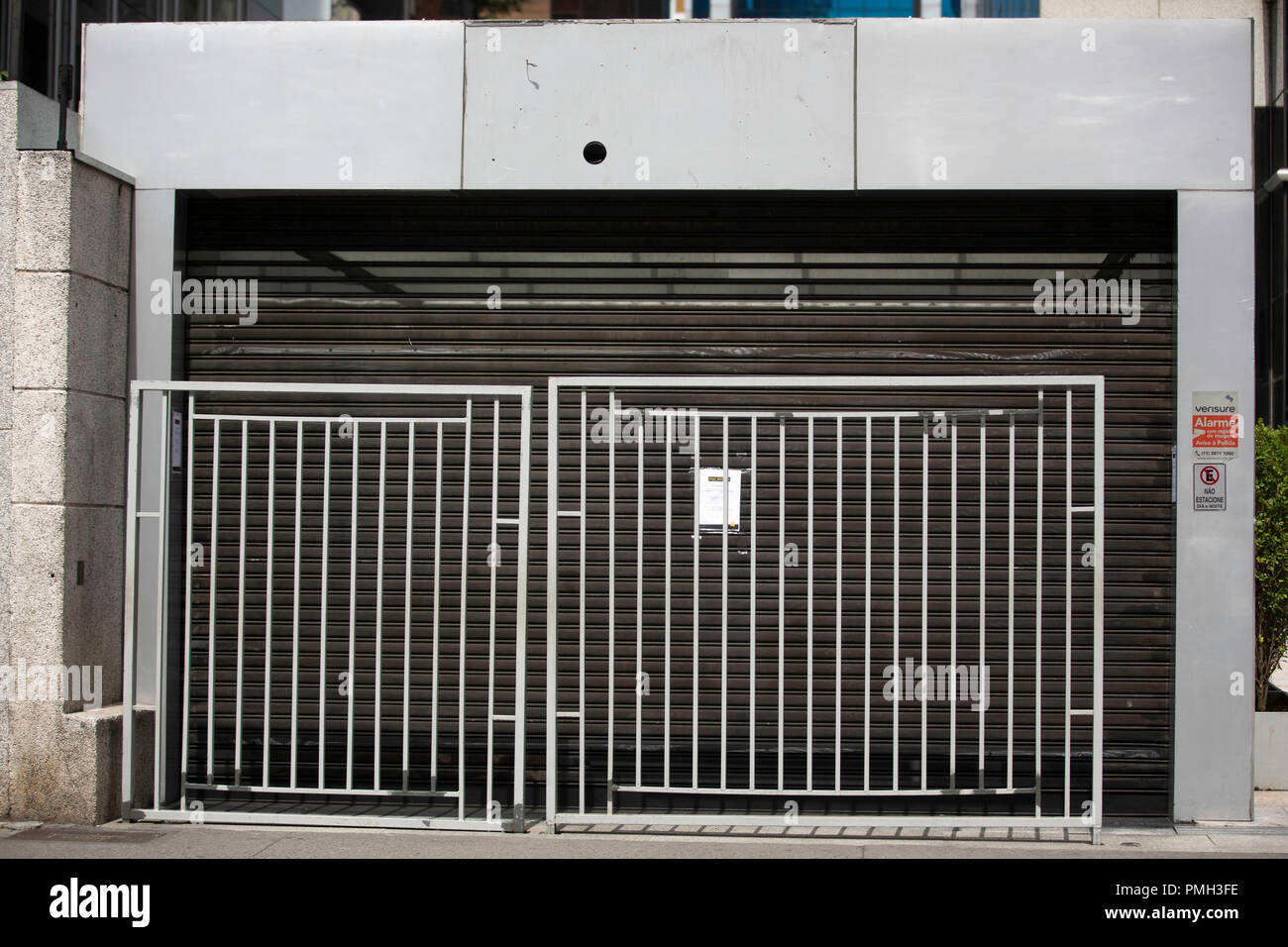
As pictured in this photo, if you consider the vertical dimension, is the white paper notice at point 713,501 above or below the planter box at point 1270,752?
above

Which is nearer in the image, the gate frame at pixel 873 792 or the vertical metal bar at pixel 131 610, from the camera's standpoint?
the gate frame at pixel 873 792

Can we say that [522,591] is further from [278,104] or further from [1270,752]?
[1270,752]

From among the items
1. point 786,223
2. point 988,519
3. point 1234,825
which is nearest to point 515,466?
point 786,223

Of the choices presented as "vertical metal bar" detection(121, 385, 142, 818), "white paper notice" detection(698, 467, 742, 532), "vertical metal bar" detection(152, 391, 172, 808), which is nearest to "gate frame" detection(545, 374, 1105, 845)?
"white paper notice" detection(698, 467, 742, 532)

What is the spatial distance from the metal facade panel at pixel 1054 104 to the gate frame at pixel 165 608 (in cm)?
303

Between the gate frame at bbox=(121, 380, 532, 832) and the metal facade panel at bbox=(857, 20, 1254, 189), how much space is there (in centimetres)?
303

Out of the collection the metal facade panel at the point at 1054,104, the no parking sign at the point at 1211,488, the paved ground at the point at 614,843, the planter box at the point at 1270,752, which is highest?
the metal facade panel at the point at 1054,104

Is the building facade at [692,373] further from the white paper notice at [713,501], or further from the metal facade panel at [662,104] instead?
the white paper notice at [713,501]

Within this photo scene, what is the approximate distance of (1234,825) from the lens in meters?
7.12

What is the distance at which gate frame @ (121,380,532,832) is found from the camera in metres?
6.61

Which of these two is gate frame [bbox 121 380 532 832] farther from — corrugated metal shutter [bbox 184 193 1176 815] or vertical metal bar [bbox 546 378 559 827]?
corrugated metal shutter [bbox 184 193 1176 815]

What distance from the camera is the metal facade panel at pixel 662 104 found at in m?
7.52

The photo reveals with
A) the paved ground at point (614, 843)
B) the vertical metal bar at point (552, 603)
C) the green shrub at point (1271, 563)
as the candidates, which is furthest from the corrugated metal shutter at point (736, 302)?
the green shrub at point (1271, 563)

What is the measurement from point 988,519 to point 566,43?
13.6 feet
